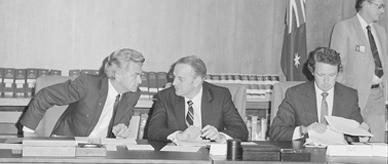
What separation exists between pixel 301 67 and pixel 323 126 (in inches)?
84.3

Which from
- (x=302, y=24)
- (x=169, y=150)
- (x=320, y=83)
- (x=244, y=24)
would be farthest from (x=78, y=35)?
(x=169, y=150)

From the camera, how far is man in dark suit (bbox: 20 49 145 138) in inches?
188

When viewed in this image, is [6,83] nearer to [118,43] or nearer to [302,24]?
[118,43]

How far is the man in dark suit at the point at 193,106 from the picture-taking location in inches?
196

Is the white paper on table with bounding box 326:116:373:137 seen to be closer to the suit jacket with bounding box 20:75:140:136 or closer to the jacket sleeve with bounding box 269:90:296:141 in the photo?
the jacket sleeve with bounding box 269:90:296:141

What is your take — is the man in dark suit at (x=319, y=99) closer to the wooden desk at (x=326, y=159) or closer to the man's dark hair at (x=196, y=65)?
the man's dark hair at (x=196, y=65)

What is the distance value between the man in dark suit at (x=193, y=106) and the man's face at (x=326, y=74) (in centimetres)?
59

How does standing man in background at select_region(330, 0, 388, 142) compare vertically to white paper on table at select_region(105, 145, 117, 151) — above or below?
above

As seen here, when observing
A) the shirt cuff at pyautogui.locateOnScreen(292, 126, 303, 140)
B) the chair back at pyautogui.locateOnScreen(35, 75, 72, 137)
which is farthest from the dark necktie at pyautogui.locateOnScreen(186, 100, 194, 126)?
the chair back at pyautogui.locateOnScreen(35, 75, 72, 137)

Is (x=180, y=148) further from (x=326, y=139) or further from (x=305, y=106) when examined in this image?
(x=305, y=106)

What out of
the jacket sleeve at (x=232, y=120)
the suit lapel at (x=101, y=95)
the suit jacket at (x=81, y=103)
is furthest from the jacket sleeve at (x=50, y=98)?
the jacket sleeve at (x=232, y=120)

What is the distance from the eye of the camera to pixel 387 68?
21.4 feet

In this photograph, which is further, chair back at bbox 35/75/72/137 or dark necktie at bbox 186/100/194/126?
dark necktie at bbox 186/100/194/126

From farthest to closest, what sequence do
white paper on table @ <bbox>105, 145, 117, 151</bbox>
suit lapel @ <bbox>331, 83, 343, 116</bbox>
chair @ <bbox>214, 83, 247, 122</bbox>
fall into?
chair @ <bbox>214, 83, 247, 122</bbox>, suit lapel @ <bbox>331, 83, 343, 116</bbox>, white paper on table @ <bbox>105, 145, 117, 151</bbox>
